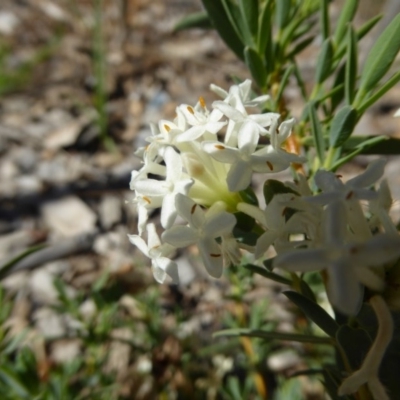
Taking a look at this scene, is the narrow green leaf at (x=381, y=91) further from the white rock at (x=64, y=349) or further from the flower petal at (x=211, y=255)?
the white rock at (x=64, y=349)

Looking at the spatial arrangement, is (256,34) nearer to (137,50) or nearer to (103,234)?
(103,234)

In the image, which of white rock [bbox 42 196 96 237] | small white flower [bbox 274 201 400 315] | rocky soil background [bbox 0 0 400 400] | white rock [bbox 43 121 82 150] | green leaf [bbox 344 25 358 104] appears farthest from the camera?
white rock [bbox 43 121 82 150]

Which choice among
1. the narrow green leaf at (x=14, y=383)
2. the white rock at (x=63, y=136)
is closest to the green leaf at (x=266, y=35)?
the narrow green leaf at (x=14, y=383)

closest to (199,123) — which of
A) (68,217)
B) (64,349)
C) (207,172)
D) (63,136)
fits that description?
(207,172)

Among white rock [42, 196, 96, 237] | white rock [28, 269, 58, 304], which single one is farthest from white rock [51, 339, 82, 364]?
white rock [42, 196, 96, 237]

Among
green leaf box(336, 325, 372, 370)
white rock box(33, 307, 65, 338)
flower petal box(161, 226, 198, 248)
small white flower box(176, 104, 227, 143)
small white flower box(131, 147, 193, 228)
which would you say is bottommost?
white rock box(33, 307, 65, 338)

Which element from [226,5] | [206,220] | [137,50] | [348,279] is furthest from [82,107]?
[348,279]

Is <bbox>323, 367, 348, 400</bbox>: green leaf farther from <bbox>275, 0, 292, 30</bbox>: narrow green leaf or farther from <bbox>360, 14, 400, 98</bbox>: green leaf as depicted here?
<bbox>275, 0, 292, 30</bbox>: narrow green leaf
